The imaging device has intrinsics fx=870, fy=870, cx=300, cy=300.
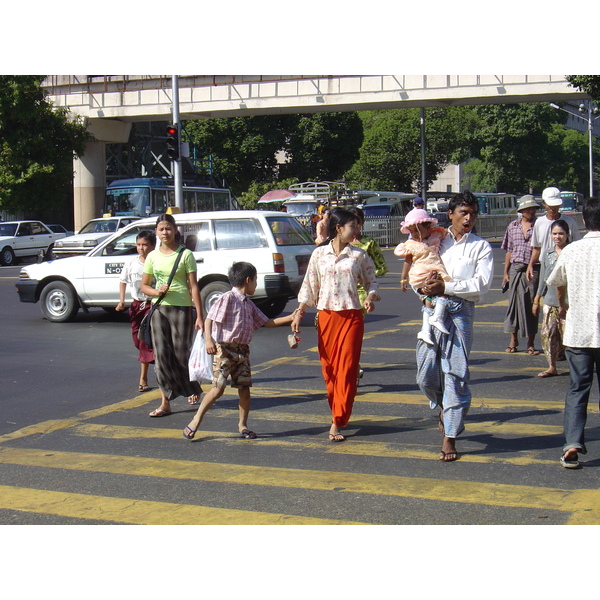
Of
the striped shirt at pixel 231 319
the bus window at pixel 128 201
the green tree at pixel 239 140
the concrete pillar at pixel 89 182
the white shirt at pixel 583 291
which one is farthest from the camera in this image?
the green tree at pixel 239 140

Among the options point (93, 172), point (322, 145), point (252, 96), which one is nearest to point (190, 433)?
point (252, 96)

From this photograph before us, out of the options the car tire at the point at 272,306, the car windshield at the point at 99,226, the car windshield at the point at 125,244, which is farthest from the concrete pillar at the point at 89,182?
the car tire at the point at 272,306

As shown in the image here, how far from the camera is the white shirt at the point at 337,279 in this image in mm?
6820

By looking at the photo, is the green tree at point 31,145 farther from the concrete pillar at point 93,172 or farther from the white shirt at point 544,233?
the white shirt at point 544,233

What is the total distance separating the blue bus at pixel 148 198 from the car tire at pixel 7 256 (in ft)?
12.4

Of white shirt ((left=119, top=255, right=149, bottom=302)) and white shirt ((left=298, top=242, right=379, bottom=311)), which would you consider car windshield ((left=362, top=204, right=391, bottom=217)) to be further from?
white shirt ((left=298, top=242, right=379, bottom=311))

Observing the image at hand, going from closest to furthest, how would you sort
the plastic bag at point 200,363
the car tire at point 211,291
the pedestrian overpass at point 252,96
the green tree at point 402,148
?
the plastic bag at point 200,363
the car tire at point 211,291
the pedestrian overpass at point 252,96
the green tree at point 402,148

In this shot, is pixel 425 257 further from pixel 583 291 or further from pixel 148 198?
pixel 148 198

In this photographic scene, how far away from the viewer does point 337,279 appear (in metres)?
6.84

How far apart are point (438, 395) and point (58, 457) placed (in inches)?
112

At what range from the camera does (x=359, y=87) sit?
105 ft

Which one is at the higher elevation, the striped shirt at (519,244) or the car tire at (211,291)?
the striped shirt at (519,244)

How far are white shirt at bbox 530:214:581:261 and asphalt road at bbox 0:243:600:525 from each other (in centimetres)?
132

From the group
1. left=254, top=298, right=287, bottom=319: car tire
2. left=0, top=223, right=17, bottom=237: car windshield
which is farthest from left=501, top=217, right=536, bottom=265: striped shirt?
left=0, top=223, right=17, bottom=237: car windshield
